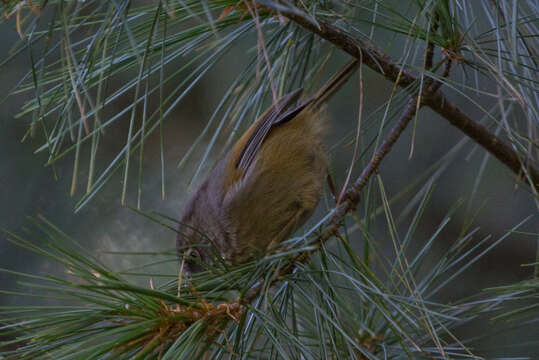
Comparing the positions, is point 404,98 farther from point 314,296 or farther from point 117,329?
point 117,329

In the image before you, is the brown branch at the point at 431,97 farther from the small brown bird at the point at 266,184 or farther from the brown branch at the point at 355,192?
the small brown bird at the point at 266,184

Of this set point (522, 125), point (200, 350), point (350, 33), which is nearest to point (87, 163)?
point (350, 33)

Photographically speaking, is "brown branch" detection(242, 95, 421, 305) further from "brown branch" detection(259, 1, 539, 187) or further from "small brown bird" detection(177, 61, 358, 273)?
"small brown bird" detection(177, 61, 358, 273)

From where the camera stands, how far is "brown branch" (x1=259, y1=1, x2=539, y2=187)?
1285 mm

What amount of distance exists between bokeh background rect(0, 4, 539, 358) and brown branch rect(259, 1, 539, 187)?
655mm

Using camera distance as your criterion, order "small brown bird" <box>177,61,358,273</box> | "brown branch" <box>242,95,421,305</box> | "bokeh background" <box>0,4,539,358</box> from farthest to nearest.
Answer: "bokeh background" <box>0,4,539,358</box> < "small brown bird" <box>177,61,358,273</box> < "brown branch" <box>242,95,421,305</box>

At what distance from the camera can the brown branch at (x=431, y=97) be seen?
1.28 meters

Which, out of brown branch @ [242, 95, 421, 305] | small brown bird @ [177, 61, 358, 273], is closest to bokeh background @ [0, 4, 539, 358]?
small brown bird @ [177, 61, 358, 273]

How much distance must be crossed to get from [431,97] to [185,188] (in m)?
1.19

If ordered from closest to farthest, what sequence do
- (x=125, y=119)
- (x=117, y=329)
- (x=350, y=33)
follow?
(x=117, y=329)
(x=350, y=33)
(x=125, y=119)

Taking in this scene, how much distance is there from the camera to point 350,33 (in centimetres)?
140

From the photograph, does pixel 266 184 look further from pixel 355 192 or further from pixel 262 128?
pixel 355 192

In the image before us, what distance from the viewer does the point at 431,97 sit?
1345mm

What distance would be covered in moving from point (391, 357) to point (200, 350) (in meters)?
0.59
